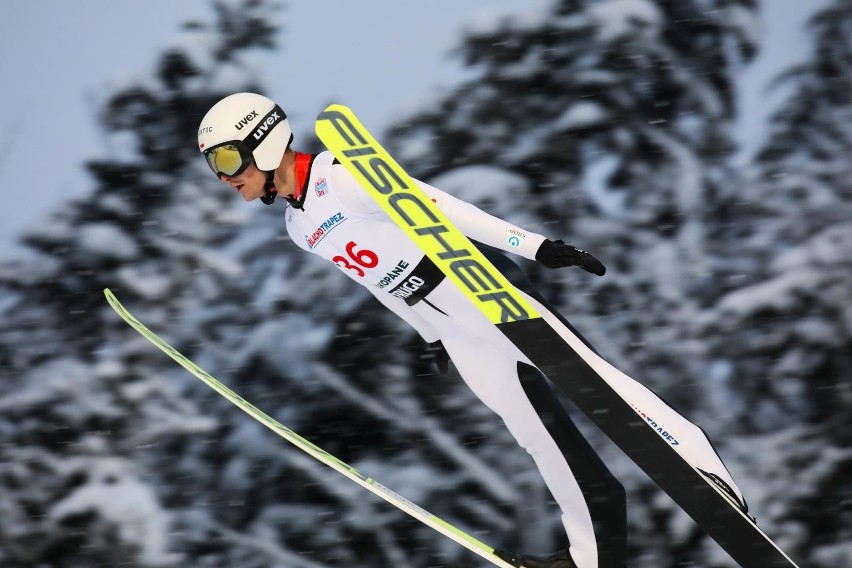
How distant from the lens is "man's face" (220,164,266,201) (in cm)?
202

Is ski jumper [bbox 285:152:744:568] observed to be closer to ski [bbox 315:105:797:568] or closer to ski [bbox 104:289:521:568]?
ski [bbox 315:105:797:568]

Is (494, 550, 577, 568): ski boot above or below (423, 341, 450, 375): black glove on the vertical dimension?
below

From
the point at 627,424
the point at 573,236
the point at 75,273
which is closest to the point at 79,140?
the point at 75,273

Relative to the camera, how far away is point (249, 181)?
2031mm

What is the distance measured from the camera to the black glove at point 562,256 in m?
1.94

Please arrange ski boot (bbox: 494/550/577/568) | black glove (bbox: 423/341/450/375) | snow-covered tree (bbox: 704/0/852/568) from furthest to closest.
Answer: snow-covered tree (bbox: 704/0/852/568) < black glove (bbox: 423/341/450/375) < ski boot (bbox: 494/550/577/568)

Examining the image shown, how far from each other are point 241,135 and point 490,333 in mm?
710

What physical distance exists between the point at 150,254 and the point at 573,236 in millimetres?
1266

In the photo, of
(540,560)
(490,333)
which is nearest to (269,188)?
(490,333)

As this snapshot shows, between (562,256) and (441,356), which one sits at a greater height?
(562,256)

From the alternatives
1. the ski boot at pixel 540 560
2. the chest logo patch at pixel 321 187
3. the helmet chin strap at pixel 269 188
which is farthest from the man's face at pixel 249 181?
the ski boot at pixel 540 560

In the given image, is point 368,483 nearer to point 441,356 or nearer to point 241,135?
point 441,356

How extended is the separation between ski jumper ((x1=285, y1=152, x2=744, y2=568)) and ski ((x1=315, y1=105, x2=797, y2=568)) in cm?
5


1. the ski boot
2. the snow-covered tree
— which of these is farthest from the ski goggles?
the snow-covered tree
